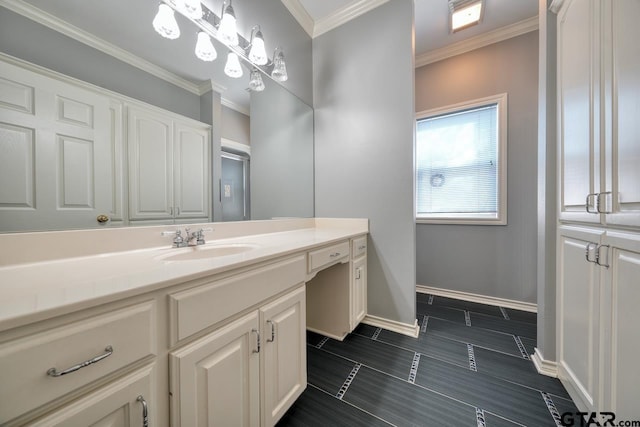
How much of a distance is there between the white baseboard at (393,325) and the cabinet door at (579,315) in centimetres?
77

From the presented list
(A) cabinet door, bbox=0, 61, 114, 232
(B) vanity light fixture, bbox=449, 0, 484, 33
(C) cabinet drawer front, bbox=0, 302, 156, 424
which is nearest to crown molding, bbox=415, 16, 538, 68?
(B) vanity light fixture, bbox=449, 0, 484, 33

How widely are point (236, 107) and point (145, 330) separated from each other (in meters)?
1.33

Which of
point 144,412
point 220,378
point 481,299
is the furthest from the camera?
point 481,299

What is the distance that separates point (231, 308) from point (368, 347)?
1.22 meters

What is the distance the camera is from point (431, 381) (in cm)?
126

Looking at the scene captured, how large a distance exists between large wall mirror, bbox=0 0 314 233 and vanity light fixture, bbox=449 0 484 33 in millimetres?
1512

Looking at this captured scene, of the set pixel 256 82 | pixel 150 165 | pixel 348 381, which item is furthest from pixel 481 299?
pixel 150 165

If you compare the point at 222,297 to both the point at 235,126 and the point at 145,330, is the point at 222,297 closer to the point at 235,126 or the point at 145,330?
the point at 145,330

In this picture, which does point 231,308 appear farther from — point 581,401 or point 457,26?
point 457,26

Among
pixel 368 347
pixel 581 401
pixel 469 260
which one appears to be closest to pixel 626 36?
pixel 581 401

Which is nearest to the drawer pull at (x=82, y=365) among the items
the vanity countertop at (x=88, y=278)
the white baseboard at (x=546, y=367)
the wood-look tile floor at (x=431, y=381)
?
the vanity countertop at (x=88, y=278)

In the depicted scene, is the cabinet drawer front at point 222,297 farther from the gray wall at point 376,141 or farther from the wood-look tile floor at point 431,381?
the gray wall at point 376,141

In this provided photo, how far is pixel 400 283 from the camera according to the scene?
1.77 metres

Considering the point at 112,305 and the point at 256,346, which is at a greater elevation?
the point at 112,305
